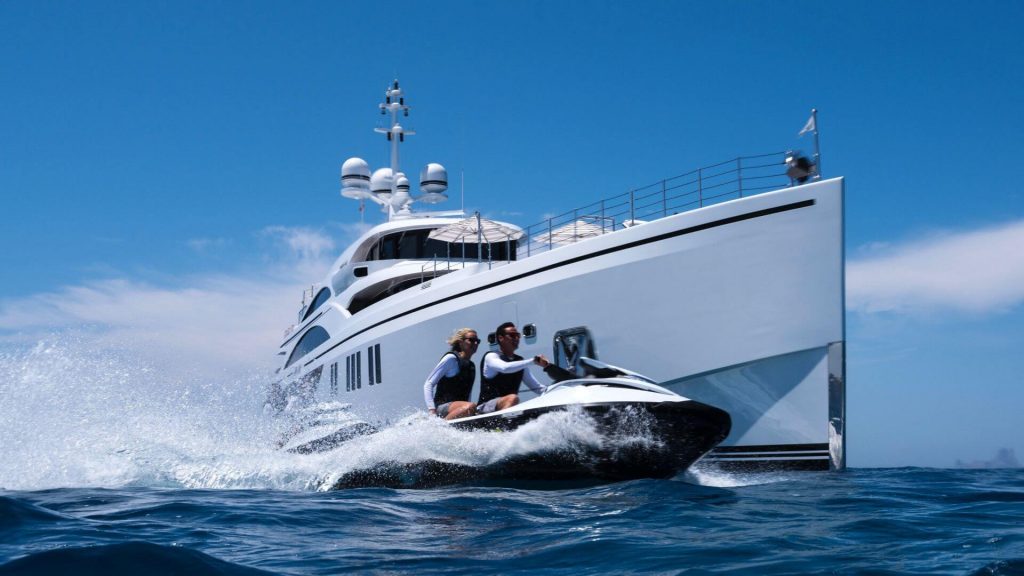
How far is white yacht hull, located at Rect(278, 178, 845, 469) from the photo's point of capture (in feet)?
33.2

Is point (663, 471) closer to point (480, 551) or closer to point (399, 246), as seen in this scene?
point (480, 551)

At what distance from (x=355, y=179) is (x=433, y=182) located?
2542 millimetres

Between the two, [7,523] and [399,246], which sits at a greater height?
[399,246]

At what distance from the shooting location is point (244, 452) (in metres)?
9.45

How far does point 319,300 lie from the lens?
22.4 m

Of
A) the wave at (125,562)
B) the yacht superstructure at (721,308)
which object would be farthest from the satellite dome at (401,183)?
the wave at (125,562)

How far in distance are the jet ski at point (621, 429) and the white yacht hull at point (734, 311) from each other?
124 inches

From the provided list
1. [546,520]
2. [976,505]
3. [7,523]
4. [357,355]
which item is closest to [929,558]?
A: [546,520]

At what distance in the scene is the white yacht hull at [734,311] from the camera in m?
10.1

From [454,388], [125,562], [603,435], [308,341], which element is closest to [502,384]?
[454,388]

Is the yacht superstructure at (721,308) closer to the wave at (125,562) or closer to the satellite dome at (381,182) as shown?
the wave at (125,562)

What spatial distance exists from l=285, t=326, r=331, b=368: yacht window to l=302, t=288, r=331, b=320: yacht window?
804mm

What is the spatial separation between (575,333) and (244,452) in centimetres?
474

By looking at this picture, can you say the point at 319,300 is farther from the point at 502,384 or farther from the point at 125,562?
the point at 125,562
